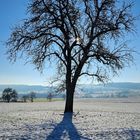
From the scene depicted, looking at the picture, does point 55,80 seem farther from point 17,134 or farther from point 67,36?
point 17,134

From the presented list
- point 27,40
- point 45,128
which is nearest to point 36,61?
point 27,40

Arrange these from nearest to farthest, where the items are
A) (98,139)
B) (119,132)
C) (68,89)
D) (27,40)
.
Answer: (98,139) < (119,132) < (27,40) < (68,89)

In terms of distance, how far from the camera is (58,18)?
28.7 metres

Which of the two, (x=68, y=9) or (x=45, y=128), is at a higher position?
(x=68, y=9)

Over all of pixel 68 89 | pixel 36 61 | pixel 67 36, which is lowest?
pixel 68 89

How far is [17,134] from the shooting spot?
15805mm

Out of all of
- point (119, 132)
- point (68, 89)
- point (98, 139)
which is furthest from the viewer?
point (68, 89)

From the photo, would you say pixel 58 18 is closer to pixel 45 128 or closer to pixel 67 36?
pixel 67 36

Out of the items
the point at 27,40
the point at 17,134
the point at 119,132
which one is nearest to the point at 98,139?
the point at 119,132

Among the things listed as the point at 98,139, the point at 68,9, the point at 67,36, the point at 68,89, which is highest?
the point at 68,9

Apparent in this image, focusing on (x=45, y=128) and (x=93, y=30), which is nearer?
(x=45, y=128)

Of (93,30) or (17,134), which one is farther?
(93,30)

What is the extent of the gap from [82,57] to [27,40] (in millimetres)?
4889

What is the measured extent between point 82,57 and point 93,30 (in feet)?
8.02
